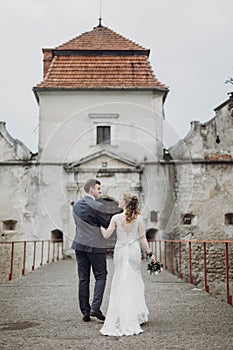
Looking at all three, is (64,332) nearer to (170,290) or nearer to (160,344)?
(160,344)

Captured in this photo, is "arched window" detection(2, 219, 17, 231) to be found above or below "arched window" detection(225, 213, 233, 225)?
below

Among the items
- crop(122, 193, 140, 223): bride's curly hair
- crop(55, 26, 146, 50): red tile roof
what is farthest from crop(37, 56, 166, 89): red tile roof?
crop(122, 193, 140, 223): bride's curly hair

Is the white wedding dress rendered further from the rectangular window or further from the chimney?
the chimney

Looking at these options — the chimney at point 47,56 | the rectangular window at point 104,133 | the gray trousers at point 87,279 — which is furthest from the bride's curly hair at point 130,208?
the chimney at point 47,56

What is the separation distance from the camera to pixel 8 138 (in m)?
17.5

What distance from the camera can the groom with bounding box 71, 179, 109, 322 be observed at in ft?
16.4

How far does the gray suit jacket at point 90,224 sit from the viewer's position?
498 cm

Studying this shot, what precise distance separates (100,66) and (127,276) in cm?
1465

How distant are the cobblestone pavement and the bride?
15 centimetres

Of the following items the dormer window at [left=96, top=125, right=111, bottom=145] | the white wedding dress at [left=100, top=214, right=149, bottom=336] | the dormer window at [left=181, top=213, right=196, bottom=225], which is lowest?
the white wedding dress at [left=100, top=214, right=149, bottom=336]

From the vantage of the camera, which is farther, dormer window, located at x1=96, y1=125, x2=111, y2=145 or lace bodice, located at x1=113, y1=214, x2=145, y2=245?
dormer window, located at x1=96, y1=125, x2=111, y2=145

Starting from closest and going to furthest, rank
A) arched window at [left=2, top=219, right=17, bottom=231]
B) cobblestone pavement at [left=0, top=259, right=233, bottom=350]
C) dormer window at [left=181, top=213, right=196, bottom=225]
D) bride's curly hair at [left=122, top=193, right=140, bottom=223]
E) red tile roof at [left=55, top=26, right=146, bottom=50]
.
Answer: cobblestone pavement at [left=0, top=259, right=233, bottom=350] < bride's curly hair at [left=122, top=193, right=140, bottom=223] < dormer window at [left=181, top=213, right=196, bottom=225] < arched window at [left=2, top=219, right=17, bottom=231] < red tile roof at [left=55, top=26, right=146, bottom=50]

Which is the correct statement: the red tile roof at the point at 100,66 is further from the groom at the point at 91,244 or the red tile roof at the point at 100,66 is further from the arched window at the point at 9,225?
the groom at the point at 91,244

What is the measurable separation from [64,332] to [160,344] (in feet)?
3.15
